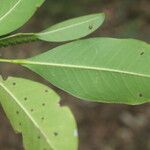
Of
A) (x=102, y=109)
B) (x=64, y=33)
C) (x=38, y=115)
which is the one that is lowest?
(x=102, y=109)

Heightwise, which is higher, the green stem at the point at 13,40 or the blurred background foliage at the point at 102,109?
the green stem at the point at 13,40

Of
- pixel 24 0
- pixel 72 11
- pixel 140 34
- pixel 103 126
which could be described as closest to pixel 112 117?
pixel 103 126

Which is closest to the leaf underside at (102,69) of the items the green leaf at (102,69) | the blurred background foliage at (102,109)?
the green leaf at (102,69)

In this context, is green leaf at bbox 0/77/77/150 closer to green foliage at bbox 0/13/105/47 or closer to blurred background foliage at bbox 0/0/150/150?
green foliage at bbox 0/13/105/47

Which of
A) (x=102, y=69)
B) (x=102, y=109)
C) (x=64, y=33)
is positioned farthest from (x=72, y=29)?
(x=102, y=109)

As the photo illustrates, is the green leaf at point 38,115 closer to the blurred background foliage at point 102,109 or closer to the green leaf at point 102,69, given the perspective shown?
the green leaf at point 102,69

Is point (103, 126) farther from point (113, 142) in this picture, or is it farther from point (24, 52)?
point (24, 52)

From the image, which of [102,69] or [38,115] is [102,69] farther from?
[38,115]
